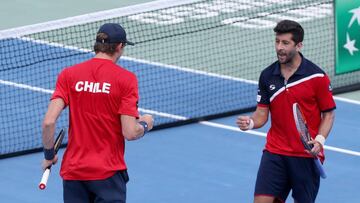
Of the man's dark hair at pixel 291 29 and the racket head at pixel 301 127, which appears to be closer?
the racket head at pixel 301 127

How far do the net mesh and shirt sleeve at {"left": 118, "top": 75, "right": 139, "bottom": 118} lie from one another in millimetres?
5151

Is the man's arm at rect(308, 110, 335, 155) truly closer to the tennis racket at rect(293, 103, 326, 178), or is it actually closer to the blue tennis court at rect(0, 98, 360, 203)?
the tennis racket at rect(293, 103, 326, 178)

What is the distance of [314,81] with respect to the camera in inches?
436

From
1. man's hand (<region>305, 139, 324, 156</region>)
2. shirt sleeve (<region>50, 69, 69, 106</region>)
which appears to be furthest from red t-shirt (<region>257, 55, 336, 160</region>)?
shirt sleeve (<region>50, 69, 69, 106</region>)

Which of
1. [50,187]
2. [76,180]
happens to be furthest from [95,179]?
[50,187]

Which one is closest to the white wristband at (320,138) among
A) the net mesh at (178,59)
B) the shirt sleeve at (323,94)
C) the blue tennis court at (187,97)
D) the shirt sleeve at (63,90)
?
the shirt sleeve at (323,94)

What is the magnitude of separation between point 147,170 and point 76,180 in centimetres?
458

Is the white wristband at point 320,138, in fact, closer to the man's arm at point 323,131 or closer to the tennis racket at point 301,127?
the man's arm at point 323,131

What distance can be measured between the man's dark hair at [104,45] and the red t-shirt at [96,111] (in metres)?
0.10

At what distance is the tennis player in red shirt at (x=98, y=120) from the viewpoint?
33.1 feet

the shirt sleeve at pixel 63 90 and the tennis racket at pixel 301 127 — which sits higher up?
the shirt sleeve at pixel 63 90

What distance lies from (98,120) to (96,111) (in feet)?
0.27

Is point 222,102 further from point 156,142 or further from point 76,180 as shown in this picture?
point 76,180

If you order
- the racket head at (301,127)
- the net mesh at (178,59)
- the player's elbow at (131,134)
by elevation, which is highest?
the player's elbow at (131,134)
